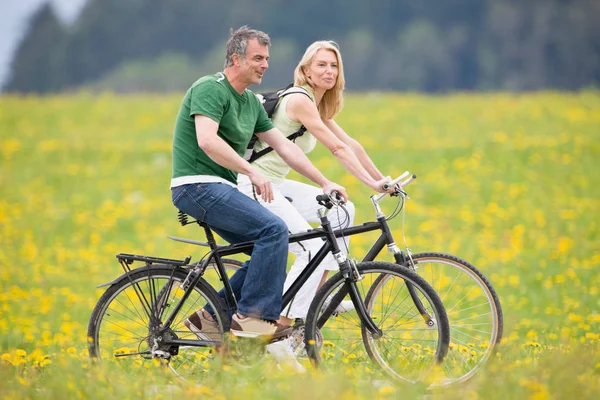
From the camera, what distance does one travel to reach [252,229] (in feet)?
15.7

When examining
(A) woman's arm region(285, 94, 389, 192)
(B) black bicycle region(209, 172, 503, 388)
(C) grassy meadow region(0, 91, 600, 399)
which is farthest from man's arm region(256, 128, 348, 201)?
(C) grassy meadow region(0, 91, 600, 399)

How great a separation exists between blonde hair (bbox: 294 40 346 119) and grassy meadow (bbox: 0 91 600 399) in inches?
60.5

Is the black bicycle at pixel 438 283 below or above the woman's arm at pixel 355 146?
below

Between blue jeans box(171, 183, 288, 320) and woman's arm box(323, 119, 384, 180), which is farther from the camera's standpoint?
woman's arm box(323, 119, 384, 180)

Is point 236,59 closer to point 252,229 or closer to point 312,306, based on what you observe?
point 252,229

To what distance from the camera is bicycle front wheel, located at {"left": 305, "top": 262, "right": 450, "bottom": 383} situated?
15.5 ft

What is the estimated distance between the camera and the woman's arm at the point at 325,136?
5074 millimetres

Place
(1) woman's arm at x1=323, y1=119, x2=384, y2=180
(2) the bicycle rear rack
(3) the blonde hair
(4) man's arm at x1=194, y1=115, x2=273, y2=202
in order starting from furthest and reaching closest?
1. (1) woman's arm at x1=323, y1=119, x2=384, y2=180
2. (3) the blonde hair
3. (2) the bicycle rear rack
4. (4) man's arm at x1=194, y1=115, x2=273, y2=202

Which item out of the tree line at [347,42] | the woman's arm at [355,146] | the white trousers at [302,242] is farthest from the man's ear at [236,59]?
the tree line at [347,42]

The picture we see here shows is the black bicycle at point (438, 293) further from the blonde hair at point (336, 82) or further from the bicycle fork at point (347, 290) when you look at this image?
the blonde hair at point (336, 82)

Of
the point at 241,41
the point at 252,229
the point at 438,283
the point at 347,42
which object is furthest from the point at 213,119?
the point at 347,42

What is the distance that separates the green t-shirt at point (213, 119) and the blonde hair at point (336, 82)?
49cm

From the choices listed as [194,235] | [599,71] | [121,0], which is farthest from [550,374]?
[121,0]

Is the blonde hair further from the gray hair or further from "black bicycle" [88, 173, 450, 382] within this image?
"black bicycle" [88, 173, 450, 382]
